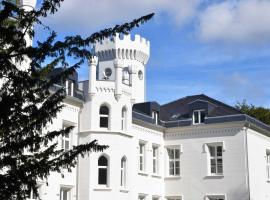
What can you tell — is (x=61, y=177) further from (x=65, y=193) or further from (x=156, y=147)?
(x=156, y=147)

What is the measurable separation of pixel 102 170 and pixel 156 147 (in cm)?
663

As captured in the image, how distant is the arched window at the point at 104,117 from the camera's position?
28.1 meters

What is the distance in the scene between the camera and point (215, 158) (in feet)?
106

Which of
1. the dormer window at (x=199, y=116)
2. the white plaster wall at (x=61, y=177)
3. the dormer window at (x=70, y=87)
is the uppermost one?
the dormer window at (x=70, y=87)

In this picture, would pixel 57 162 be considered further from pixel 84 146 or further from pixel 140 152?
pixel 140 152

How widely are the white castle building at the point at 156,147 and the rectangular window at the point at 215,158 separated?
0.21 feet

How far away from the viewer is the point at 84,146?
9000 mm

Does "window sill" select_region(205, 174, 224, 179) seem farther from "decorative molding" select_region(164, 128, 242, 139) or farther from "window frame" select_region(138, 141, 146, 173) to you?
"window frame" select_region(138, 141, 146, 173)

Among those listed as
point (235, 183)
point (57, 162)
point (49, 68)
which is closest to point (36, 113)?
point (57, 162)

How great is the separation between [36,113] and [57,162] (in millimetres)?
929

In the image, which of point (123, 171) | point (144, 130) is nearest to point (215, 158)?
point (144, 130)

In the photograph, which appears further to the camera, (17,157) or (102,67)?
(102,67)

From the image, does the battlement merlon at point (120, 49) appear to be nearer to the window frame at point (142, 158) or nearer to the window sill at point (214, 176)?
the window frame at point (142, 158)

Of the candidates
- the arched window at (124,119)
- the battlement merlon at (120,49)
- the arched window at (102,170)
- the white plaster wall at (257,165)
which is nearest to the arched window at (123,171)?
the arched window at (102,170)
